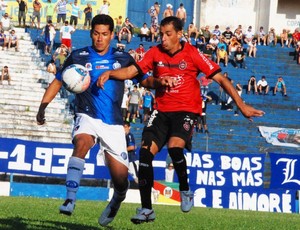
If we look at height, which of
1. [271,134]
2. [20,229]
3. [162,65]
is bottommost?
[271,134]

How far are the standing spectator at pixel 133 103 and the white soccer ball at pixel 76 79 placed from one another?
2167 cm

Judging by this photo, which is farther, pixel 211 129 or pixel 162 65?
pixel 211 129

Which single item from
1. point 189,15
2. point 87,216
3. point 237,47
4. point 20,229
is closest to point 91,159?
point 87,216

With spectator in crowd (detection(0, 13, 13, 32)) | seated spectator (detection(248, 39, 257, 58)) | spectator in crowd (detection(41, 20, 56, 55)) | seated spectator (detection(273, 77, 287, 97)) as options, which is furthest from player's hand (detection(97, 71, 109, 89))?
seated spectator (detection(248, 39, 257, 58))

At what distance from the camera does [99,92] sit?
1162cm

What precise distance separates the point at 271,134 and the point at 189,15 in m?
14.8

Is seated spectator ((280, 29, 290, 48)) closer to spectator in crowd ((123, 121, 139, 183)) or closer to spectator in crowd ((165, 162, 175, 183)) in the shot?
spectator in crowd ((165, 162, 175, 183))

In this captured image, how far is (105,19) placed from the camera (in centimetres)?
1165

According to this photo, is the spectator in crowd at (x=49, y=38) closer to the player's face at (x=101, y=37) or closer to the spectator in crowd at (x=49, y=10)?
the spectator in crowd at (x=49, y=10)

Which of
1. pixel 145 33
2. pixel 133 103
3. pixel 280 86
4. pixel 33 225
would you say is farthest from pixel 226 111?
pixel 33 225

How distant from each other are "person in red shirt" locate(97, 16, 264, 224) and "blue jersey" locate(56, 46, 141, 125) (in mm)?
263

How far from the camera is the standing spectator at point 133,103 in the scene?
33000 mm

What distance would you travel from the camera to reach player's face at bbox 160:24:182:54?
38.9ft

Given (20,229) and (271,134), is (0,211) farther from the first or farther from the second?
(271,134)
